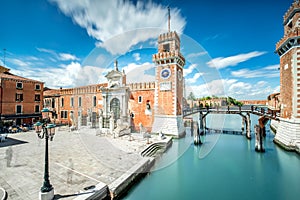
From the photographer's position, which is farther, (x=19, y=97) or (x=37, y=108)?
(x=37, y=108)

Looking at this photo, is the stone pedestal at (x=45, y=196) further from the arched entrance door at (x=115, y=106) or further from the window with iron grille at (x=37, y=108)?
the window with iron grille at (x=37, y=108)

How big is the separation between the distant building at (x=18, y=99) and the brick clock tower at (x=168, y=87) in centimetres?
1781

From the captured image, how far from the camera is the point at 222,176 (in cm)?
777

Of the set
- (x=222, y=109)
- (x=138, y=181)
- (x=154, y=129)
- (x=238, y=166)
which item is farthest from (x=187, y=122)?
(x=138, y=181)

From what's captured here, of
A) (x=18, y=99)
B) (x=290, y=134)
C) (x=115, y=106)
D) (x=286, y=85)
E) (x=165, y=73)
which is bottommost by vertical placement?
(x=290, y=134)

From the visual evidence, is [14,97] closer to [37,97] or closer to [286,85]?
[37,97]

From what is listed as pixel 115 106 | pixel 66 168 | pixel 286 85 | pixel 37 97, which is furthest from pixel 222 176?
pixel 37 97

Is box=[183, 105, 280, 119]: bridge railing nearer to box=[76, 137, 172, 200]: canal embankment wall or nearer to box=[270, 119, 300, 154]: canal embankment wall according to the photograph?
box=[270, 119, 300, 154]: canal embankment wall

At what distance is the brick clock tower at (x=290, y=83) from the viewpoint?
35.8 ft

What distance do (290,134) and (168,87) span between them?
10.6 m

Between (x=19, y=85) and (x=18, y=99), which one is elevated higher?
(x=19, y=85)

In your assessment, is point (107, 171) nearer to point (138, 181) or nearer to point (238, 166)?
point (138, 181)

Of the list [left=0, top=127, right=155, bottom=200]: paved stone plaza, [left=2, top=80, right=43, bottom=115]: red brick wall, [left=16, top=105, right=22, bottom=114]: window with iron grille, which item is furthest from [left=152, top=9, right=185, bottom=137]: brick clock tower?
[left=16, top=105, right=22, bottom=114]: window with iron grille

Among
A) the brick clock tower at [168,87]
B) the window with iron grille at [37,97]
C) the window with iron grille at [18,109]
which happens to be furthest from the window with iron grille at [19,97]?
the brick clock tower at [168,87]
